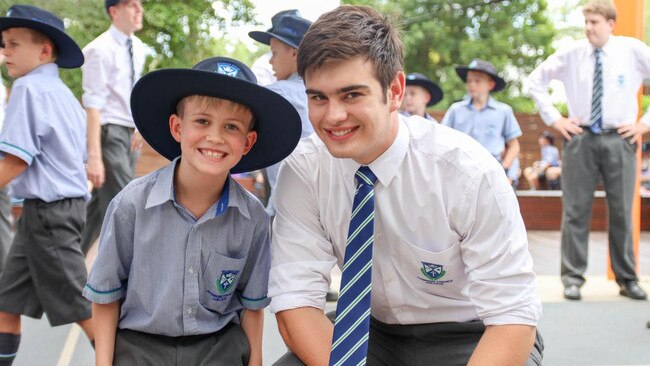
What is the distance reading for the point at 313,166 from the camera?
2.52 metres

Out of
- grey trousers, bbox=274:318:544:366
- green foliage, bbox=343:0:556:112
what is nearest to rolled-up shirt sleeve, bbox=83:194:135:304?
grey trousers, bbox=274:318:544:366

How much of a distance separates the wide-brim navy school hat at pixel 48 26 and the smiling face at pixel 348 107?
1.66 metres

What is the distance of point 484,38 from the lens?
23.9 meters

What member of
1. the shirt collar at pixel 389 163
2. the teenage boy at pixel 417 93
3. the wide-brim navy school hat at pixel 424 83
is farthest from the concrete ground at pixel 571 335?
the wide-brim navy school hat at pixel 424 83

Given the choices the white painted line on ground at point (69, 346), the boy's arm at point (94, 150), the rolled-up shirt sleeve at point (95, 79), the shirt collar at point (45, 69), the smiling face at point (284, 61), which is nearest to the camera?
the shirt collar at point (45, 69)

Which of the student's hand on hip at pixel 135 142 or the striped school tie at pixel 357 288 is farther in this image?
the student's hand on hip at pixel 135 142

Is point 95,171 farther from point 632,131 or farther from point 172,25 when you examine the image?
point 172,25

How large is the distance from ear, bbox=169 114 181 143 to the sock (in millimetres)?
1450

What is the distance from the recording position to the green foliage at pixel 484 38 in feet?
75.8

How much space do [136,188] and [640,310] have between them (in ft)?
12.4

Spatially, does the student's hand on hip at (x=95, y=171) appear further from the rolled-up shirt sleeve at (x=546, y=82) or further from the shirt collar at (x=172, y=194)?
the rolled-up shirt sleeve at (x=546, y=82)

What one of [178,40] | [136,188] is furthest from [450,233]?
[178,40]

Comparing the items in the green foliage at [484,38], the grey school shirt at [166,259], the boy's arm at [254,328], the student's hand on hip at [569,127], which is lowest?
the green foliage at [484,38]

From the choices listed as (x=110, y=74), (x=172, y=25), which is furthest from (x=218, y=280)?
(x=172, y=25)
